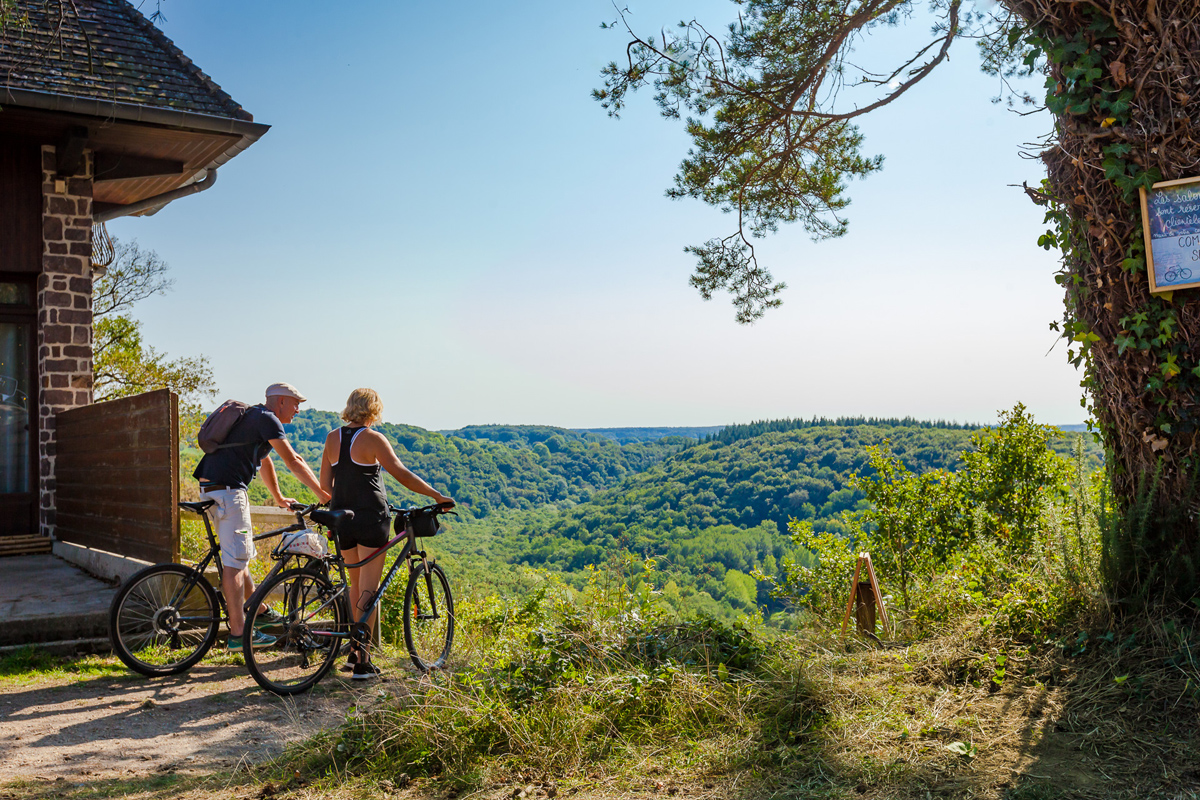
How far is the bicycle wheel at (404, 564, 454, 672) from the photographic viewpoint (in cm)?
532

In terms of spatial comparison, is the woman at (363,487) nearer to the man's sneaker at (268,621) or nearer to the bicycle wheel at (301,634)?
the bicycle wheel at (301,634)

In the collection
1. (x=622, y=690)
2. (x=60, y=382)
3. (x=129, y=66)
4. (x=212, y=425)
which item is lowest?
(x=622, y=690)

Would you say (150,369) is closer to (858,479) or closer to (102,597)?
(102,597)

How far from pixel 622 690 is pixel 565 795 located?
72 centimetres

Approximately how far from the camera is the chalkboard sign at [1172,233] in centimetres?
384

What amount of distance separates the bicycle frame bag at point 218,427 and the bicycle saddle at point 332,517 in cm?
93

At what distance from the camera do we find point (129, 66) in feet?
27.6

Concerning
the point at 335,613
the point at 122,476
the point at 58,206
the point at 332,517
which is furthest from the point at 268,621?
the point at 58,206

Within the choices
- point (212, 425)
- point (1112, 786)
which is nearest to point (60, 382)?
point (212, 425)

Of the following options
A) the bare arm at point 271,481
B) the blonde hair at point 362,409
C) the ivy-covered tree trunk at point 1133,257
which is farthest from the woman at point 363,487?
the ivy-covered tree trunk at point 1133,257

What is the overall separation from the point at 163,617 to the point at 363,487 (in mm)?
1687

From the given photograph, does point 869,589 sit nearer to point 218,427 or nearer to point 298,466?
point 298,466

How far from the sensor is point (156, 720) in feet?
14.6

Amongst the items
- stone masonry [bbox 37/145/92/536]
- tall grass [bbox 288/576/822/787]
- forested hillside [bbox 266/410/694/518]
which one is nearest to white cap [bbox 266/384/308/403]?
tall grass [bbox 288/576/822/787]
